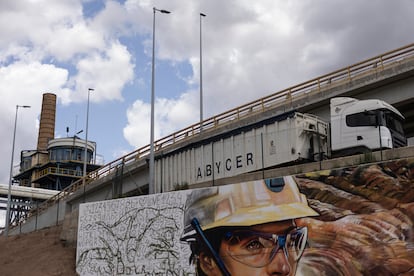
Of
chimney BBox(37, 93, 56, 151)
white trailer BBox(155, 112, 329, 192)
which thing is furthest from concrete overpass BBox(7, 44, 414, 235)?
chimney BBox(37, 93, 56, 151)

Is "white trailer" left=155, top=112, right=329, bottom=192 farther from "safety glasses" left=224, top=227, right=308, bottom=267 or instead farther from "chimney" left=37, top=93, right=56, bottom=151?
"chimney" left=37, top=93, right=56, bottom=151

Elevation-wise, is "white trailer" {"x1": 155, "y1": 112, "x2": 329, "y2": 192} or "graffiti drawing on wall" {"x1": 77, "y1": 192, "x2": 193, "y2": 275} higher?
"white trailer" {"x1": 155, "y1": 112, "x2": 329, "y2": 192}

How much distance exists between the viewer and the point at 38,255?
30.2m

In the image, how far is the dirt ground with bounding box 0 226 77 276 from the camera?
27.4 m

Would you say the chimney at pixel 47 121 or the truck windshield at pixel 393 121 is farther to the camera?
the chimney at pixel 47 121

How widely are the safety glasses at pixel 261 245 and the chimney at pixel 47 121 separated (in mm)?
58994

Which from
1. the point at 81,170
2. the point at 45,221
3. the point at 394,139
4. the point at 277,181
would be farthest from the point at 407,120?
the point at 81,170

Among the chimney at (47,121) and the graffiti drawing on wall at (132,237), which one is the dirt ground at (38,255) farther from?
the chimney at (47,121)

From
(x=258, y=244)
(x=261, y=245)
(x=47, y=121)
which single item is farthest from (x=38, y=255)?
(x=47, y=121)

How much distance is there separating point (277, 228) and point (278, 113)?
36.3ft

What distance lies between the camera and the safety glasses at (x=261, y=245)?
18.8 meters

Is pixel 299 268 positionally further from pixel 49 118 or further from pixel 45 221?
pixel 49 118

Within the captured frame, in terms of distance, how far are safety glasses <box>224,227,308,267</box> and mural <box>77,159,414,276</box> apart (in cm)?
4

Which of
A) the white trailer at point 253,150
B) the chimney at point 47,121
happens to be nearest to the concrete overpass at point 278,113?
the white trailer at point 253,150
